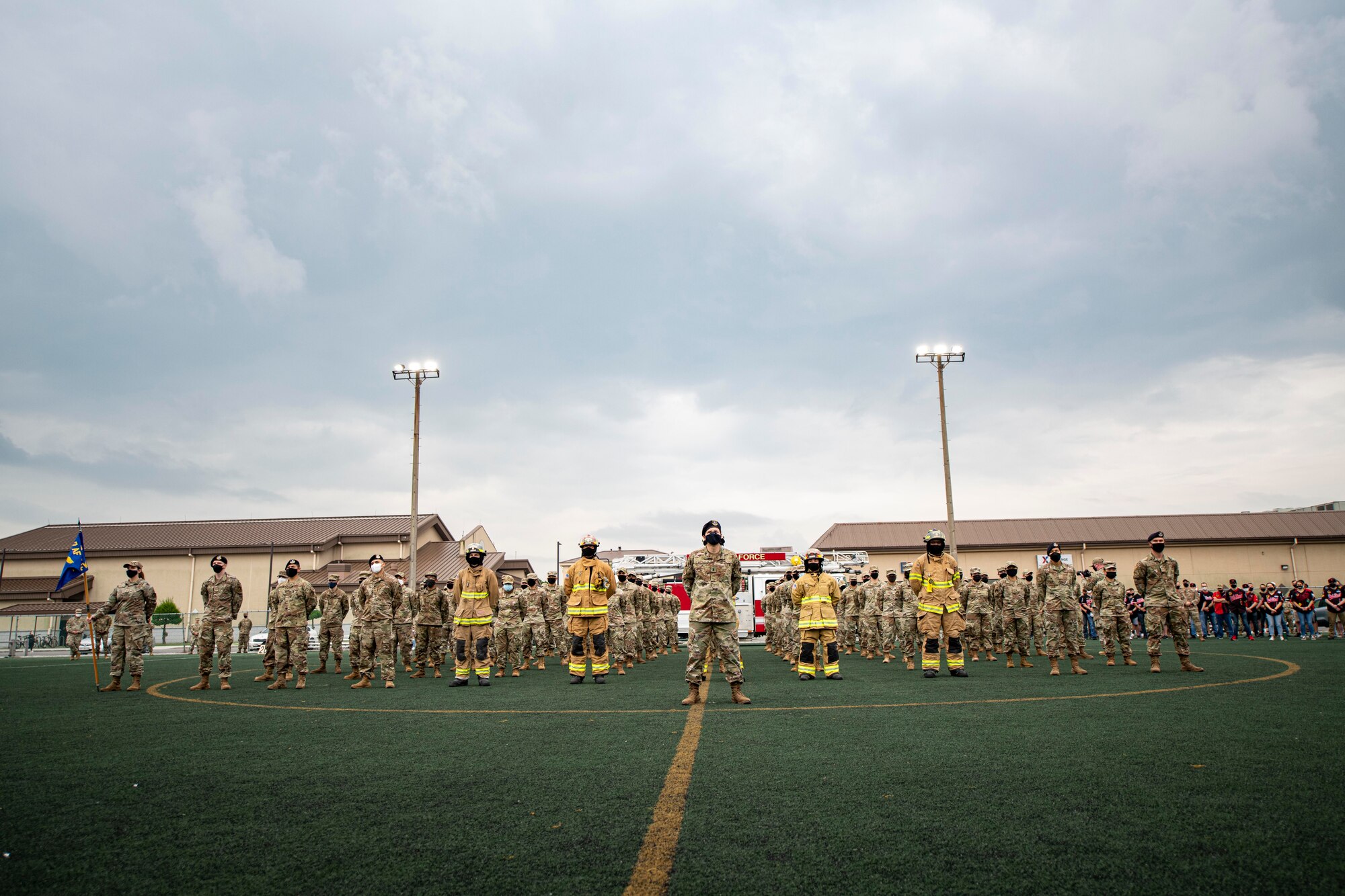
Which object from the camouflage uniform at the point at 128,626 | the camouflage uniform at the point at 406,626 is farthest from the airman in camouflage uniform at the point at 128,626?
the camouflage uniform at the point at 406,626

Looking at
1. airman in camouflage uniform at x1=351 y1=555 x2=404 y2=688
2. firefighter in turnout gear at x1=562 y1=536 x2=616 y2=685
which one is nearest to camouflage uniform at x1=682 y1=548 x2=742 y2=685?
firefighter in turnout gear at x1=562 y1=536 x2=616 y2=685

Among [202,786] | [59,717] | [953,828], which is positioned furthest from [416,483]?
[953,828]

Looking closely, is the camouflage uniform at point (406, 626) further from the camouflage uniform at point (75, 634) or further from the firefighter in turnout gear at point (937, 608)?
the camouflage uniform at point (75, 634)

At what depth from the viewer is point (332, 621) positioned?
57.0ft

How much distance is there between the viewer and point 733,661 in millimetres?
9688

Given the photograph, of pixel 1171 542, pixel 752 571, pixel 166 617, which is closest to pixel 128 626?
pixel 752 571

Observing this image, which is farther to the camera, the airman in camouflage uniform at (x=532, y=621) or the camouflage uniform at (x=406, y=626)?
the airman in camouflage uniform at (x=532, y=621)

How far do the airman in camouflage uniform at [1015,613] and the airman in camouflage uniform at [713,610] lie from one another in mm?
7836

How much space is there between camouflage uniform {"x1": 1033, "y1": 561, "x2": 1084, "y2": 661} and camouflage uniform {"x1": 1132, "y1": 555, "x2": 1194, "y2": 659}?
3.48ft

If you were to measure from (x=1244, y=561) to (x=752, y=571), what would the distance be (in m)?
37.2

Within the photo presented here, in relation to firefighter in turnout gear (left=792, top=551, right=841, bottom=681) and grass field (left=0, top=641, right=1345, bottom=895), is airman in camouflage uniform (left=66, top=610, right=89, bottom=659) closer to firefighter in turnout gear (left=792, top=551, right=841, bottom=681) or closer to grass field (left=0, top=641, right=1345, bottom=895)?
grass field (left=0, top=641, right=1345, bottom=895)

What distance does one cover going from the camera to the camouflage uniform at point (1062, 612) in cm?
1300

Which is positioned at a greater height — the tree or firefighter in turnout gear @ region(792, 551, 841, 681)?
firefighter in turnout gear @ region(792, 551, 841, 681)

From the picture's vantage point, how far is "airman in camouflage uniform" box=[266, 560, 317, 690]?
43.3ft
